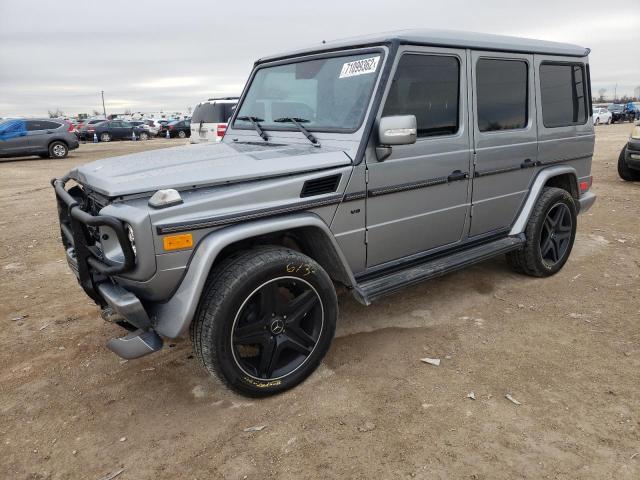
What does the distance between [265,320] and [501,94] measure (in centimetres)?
270

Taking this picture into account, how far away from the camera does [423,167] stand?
3529 millimetres

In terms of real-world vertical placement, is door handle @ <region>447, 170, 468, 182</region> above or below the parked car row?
below

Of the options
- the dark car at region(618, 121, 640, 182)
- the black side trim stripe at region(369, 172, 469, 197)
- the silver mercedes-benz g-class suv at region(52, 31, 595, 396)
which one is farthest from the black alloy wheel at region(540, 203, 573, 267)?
the dark car at region(618, 121, 640, 182)

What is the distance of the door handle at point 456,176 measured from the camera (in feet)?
12.3

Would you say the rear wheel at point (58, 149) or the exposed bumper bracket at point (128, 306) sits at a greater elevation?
the rear wheel at point (58, 149)

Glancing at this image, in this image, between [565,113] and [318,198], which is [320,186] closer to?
[318,198]

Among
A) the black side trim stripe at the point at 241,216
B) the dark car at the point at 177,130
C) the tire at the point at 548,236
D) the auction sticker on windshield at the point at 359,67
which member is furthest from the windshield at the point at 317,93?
the dark car at the point at 177,130

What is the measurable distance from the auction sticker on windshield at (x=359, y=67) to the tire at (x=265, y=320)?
1.32 metres

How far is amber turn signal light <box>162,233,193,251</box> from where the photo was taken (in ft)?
8.30

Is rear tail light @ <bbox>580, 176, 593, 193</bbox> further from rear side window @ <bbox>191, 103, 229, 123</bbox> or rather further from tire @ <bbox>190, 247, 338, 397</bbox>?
rear side window @ <bbox>191, 103, 229, 123</bbox>

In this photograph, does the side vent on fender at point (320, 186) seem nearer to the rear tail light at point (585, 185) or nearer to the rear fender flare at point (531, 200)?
the rear fender flare at point (531, 200)

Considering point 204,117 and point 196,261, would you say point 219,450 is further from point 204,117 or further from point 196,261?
point 204,117

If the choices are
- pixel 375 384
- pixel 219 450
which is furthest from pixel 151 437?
pixel 375 384

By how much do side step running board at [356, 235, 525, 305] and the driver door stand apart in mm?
120
